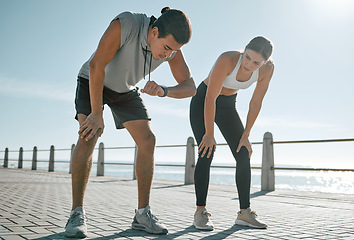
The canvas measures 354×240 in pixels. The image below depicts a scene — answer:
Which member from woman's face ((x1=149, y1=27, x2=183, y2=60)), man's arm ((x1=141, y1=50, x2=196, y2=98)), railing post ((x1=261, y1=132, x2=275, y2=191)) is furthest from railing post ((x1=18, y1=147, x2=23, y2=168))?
woman's face ((x1=149, y1=27, x2=183, y2=60))

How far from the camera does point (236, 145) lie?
3.41 meters

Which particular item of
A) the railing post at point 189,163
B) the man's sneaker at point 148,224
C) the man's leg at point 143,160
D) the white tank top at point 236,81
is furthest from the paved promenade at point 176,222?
the railing post at point 189,163

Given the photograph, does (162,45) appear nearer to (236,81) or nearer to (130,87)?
(130,87)

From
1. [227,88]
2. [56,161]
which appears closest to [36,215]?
[227,88]

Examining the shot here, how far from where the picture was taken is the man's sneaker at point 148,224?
9.02 feet

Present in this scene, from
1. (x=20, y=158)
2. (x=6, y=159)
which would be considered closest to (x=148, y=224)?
(x=20, y=158)

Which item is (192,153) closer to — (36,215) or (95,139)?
(36,215)

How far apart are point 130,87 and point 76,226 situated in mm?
1116

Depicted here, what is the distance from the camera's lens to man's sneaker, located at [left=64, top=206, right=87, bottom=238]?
250cm

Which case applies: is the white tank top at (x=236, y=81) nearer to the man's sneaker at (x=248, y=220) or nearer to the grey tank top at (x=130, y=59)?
the grey tank top at (x=130, y=59)

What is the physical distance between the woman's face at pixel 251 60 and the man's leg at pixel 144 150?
0.97 meters

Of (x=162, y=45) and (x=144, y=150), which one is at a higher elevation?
(x=162, y=45)

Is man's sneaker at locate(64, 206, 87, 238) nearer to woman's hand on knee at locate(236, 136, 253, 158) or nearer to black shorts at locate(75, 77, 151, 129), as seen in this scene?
black shorts at locate(75, 77, 151, 129)

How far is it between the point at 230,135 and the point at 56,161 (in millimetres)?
14431
